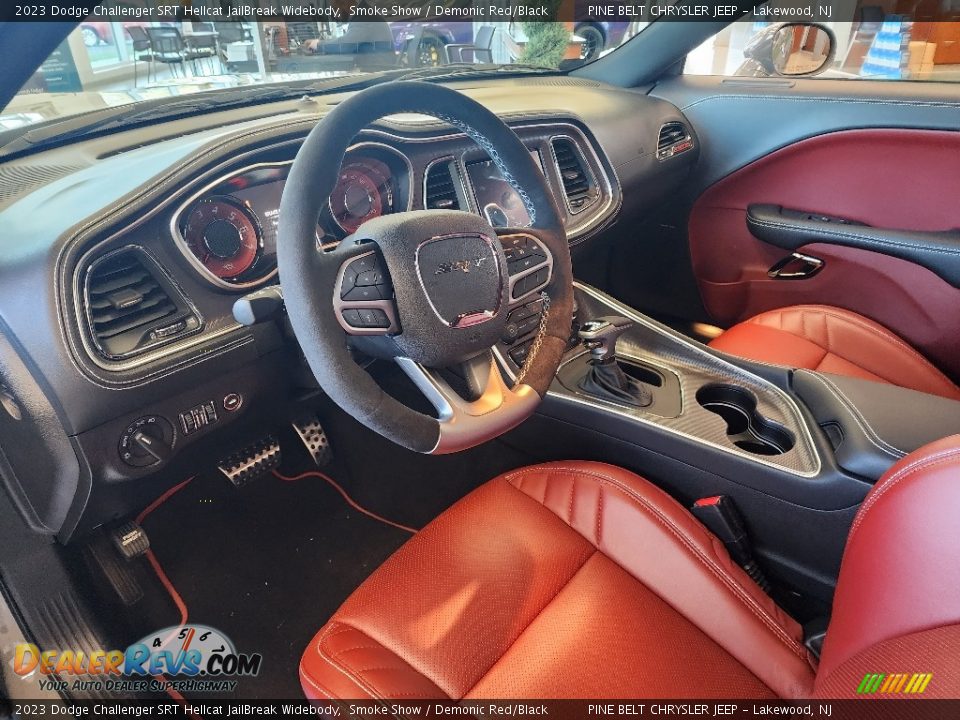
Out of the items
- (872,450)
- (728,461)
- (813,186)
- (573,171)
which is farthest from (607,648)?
(813,186)

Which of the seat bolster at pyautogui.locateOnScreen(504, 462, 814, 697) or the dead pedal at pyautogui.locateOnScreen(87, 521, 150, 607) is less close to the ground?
the seat bolster at pyautogui.locateOnScreen(504, 462, 814, 697)

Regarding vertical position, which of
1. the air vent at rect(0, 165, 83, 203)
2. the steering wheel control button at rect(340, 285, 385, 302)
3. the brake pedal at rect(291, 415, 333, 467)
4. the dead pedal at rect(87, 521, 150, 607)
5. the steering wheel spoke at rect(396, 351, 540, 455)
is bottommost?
the dead pedal at rect(87, 521, 150, 607)

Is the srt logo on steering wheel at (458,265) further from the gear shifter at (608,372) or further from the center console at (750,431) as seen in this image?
the gear shifter at (608,372)

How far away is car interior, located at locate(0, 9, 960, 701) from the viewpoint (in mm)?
867

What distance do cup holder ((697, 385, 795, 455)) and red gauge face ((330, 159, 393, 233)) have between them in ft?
2.43

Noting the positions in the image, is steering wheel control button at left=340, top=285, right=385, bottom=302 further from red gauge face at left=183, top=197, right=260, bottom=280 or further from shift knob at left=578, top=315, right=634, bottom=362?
shift knob at left=578, top=315, right=634, bottom=362

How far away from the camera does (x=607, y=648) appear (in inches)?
36.0

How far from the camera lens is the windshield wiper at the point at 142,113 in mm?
1219

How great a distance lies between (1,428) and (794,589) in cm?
137

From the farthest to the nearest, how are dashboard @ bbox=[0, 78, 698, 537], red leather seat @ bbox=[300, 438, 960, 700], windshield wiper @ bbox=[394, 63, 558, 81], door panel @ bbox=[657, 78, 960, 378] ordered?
windshield wiper @ bbox=[394, 63, 558, 81]
door panel @ bbox=[657, 78, 960, 378]
dashboard @ bbox=[0, 78, 698, 537]
red leather seat @ bbox=[300, 438, 960, 700]

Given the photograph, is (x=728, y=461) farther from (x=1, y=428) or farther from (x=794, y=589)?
(x=1, y=428)

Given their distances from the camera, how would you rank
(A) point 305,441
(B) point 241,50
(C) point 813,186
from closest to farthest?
(A) point 305,441 → (B) point 241,50 → (C) point 813,186

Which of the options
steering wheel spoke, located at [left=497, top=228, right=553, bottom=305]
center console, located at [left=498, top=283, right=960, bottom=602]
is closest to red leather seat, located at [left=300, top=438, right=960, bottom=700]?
center console, located at [left=498, top=283, right=960, bottom=602]

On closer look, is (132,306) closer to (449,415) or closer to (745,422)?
(449,415)
